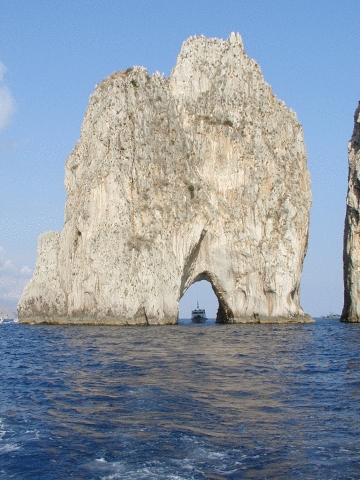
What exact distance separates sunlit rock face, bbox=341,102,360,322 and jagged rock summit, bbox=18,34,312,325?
18.4ft

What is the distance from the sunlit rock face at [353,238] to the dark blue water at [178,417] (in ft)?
141

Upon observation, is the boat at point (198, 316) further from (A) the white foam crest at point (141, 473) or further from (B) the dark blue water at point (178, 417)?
(A) the white foam crest at point (141, 473)

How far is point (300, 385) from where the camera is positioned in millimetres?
21500

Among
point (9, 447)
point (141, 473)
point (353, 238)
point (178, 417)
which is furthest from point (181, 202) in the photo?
point (141, 473)

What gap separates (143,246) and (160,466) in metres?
48.8

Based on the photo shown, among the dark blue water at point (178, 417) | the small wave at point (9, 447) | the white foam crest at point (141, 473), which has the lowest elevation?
the white foam crest at point (141, 473)

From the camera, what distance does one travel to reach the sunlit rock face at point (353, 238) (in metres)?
70.9

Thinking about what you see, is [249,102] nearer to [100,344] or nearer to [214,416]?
[100,344]

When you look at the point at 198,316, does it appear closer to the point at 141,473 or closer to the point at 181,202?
the point at 181,202

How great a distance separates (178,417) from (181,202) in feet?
164

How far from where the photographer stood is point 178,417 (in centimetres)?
1630

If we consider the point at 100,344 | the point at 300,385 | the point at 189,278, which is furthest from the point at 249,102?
the point at 300,385

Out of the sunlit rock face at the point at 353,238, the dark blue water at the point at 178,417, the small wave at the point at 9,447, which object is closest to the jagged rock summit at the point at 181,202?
the sunlit rock face at the point at 353,238

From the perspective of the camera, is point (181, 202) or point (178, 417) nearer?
point (178, 417)
